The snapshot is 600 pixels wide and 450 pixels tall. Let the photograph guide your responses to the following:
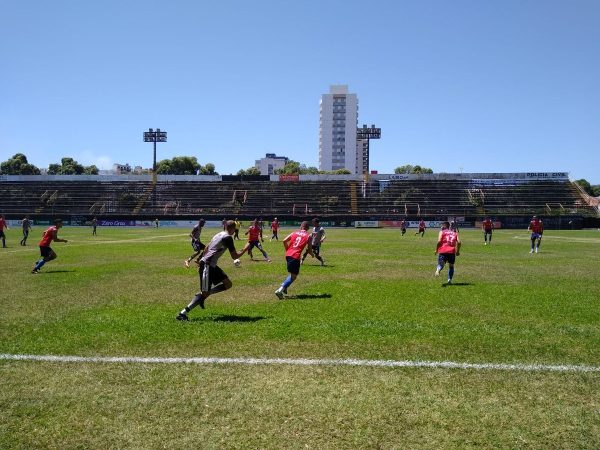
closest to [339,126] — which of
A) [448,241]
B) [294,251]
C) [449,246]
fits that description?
[448,241]

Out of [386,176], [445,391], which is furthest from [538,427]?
[386,176]

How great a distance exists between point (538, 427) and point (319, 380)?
8.05 feet

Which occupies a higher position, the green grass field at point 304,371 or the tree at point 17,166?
the tree at point 17,166

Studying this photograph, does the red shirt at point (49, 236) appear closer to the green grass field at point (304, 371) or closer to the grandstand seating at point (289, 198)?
the green grass field at point (304, 371)

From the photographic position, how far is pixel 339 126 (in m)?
192

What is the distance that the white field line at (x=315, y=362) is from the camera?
6.66 m

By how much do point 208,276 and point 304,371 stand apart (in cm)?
380

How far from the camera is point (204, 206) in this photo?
85.8 meters

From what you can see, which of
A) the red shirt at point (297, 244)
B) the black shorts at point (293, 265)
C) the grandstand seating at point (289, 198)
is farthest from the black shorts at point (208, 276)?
the grandstand seating at point (289, 198)

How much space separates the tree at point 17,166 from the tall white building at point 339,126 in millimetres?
101227

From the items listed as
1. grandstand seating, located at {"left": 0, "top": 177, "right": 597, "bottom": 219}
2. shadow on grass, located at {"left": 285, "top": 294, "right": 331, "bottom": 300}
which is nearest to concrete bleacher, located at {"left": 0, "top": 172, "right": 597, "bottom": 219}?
grandstand seating, located at {"left": 0, "top": 177, "right": 597, "bottom": 219}

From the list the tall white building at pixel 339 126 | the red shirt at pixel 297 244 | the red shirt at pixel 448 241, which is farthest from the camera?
the tall white building at pixel 339 126

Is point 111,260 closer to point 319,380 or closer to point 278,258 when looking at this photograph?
point 278,258

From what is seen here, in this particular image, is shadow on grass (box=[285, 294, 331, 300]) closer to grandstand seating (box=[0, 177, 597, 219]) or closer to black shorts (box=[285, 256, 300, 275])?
black shorts (box=[285, 256, 300, 275])
